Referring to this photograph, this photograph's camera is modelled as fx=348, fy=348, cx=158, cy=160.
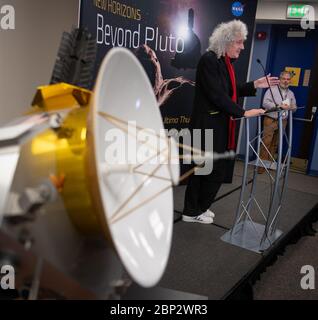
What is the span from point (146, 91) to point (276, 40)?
5.10m

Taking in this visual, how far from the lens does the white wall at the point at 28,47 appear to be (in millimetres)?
1910

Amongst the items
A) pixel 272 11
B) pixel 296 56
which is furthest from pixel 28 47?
pixel 296 56

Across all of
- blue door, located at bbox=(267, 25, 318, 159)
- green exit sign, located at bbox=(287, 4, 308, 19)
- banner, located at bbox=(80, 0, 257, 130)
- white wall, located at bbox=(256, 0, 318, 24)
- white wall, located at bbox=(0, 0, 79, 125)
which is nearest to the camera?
white wall, located at bbox=(0, 0, 79, 125)

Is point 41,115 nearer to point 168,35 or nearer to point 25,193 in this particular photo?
point 25,193

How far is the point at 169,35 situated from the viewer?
10.4 ft

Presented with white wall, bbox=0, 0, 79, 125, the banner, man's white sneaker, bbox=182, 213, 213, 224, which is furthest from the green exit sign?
white wall, bbox=0, 0, 79, 125

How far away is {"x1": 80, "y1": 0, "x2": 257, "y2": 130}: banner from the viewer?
2.42 meters

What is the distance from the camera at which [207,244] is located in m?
2.54

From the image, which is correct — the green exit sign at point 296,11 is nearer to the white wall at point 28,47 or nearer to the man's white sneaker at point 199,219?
the man's white sneaker at point 199,219

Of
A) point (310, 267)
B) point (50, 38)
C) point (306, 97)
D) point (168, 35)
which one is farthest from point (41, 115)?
point (306, 97)

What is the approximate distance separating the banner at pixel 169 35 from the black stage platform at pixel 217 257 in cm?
102

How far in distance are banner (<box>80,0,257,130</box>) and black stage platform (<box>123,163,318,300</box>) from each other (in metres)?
1.02

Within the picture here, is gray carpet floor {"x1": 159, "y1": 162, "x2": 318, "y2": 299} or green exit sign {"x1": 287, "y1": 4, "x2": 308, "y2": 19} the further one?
green exit sign {"x1": 287, "y1": 4, "x2": 308, "y2": 19}

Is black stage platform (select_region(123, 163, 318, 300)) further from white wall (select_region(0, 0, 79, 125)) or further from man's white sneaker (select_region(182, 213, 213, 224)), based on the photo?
white wall (select_region(0, 0, 79, 125))
